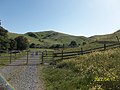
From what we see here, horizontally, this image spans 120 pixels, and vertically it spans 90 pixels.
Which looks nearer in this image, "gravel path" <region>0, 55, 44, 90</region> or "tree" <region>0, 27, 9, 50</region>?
"gravel path" <region>0, 55, 44, 90</region>

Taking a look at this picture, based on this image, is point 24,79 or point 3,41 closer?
point 24,79

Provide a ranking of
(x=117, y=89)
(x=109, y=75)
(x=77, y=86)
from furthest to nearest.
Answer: (x=77, y=86) → (x=109, y=75) → (x=117, y=89)

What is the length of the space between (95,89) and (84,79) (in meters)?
4.24

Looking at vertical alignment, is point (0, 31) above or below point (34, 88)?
above

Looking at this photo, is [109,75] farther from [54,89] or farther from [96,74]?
[54,89]

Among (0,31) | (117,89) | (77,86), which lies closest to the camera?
(117,89)

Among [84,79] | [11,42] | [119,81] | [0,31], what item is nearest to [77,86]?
[84,79]

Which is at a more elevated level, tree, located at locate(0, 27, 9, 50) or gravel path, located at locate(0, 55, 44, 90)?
tree, located at locate(0, 27, 9, 50)

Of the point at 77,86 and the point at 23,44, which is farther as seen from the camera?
the point at 23,44

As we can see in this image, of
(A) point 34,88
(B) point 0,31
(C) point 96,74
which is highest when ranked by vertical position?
(B) point 0,31

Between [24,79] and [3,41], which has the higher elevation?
[3,41]

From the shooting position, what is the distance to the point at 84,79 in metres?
15.9

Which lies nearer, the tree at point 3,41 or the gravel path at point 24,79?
the gravel path at point 24,79

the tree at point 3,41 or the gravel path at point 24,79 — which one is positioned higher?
the tree at point 3,41
